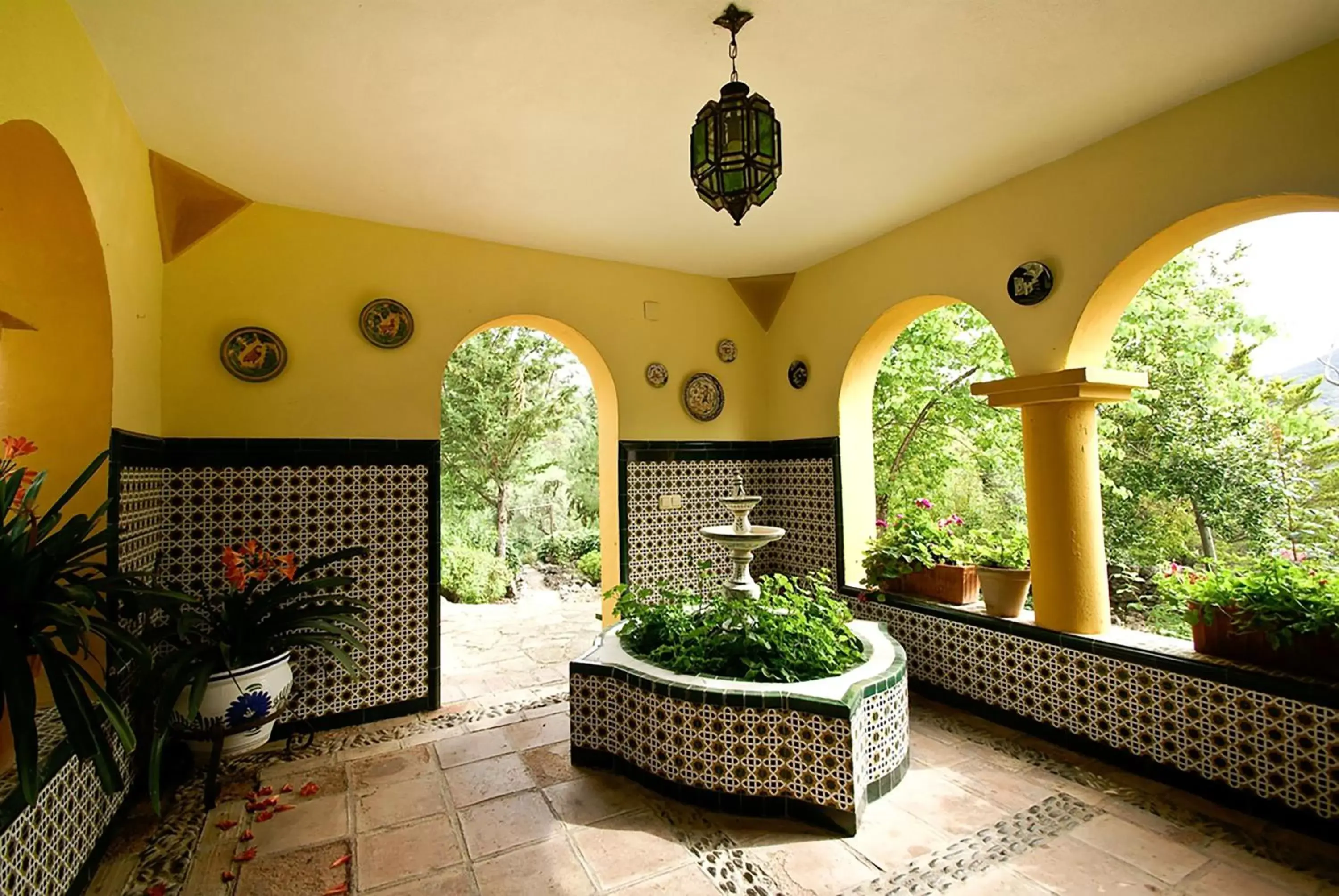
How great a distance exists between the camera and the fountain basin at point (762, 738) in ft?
7.57

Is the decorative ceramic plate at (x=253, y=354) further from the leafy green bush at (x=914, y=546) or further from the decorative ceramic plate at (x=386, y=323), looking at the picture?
the leafy green bush at (x=914, y=546)

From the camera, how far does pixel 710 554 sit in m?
4.59

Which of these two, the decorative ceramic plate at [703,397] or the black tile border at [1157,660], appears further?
the decorative ceramic plate at [703,397]

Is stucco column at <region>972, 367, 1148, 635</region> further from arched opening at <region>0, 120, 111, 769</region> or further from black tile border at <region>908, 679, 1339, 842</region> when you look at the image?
arched opening at <region>0, 120, 111, 769</region>

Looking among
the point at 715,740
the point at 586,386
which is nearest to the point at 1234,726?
the point at 715,740

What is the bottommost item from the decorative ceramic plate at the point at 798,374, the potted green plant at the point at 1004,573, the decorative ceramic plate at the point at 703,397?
the potted green plant at the point at 1004,573

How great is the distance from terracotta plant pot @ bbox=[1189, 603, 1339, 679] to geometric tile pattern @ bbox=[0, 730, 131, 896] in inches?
164

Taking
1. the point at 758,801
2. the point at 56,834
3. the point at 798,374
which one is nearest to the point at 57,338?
the point at 56,834

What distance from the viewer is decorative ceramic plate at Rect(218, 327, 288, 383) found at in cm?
318

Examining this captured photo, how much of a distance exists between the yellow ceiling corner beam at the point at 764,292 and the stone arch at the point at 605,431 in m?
1.38

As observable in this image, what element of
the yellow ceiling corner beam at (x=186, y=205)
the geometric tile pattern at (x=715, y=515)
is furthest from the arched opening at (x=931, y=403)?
the yellow ceiling corner beam at (x=186, y=205)

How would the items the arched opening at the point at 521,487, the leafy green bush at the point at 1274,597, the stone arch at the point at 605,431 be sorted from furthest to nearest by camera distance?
the arched opening at the point at 521,487
the stone arch at the point at 605,431
the leafy green bush at the point at 1274,597

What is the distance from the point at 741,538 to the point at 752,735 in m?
1.01

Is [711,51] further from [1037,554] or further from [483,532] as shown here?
[483,532]
